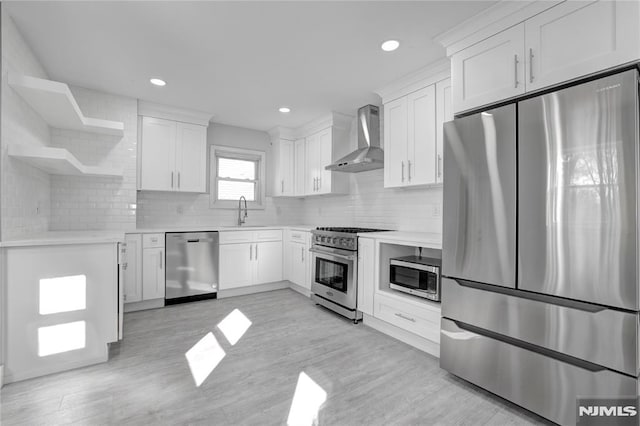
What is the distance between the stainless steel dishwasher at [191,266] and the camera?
379cm

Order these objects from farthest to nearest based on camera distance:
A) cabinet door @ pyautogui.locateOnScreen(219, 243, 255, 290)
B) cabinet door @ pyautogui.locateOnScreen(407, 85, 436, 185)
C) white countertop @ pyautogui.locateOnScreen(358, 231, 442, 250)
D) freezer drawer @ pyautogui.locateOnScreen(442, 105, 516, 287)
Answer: cabinet door @ pyautogui.locateOnScreen(219, 243, 255, 290) → cabinet door @ pyautogui.locateOnScreen(407, 85, 436, 185) → white countertop @ pyautogui.locateOnScreen(358, 231, 442, 250) → freezer drawer @ pyautogui.locateOnScreen(442, 105, 516, 287)

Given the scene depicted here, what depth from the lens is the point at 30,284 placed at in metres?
2.08

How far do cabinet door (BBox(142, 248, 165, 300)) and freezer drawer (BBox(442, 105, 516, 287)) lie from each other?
3.37 metres

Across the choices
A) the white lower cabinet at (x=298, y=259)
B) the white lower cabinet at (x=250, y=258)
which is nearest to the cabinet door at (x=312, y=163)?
the white lower cabinet at (x=298, y=259)

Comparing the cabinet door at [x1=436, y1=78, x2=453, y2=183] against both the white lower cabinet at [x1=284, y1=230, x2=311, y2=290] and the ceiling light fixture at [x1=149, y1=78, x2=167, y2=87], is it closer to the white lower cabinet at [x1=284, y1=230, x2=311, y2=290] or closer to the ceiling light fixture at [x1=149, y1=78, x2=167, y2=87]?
the white lower cabinet at [x1=284, y1=230, x2=311, y2=290]

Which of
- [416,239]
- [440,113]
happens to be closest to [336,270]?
[416,239]

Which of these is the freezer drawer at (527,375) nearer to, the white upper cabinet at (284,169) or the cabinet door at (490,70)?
the cabinet door at (490,70)

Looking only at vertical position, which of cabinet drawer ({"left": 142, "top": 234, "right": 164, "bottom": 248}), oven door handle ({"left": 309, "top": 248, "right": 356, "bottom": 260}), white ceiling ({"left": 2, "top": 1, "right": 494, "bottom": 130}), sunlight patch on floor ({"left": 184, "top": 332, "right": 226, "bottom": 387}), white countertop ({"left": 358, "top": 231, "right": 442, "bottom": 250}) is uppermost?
white ceiling ({"left": 2, "top": 1, "right": 494, "bottom": 130})

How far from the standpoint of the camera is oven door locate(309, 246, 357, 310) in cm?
327

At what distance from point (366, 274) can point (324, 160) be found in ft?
6.63

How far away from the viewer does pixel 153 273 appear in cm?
367

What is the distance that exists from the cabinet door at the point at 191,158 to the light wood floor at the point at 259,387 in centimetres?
210

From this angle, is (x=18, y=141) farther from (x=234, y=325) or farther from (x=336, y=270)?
(x=336, y=270)

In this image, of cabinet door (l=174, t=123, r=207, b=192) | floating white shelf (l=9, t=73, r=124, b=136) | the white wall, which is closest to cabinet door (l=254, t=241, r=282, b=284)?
the white wall
